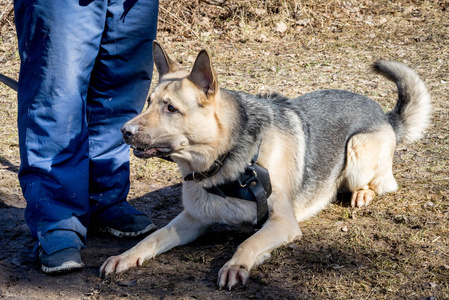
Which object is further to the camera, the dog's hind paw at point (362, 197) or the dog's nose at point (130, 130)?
the dog's hind paw at point (362, 197)

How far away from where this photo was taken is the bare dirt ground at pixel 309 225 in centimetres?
272

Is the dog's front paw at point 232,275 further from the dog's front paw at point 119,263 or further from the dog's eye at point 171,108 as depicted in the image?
the dog's eye at point 171,108

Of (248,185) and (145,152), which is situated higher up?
(145,152)

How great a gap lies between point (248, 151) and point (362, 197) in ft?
4.32

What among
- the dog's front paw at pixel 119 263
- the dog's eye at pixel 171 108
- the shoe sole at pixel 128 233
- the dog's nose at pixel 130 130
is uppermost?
the dog's eye at pixel 171 108

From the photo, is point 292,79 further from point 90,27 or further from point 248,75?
point 90,27

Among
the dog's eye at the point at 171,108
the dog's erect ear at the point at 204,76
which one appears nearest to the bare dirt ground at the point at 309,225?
the dog's eye at the point at 171,108

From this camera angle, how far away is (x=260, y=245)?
299cm

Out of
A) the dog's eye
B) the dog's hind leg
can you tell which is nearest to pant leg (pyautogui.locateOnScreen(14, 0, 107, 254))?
the dog's eye

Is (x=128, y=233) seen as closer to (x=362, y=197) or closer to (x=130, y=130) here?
(x=130, y=130)

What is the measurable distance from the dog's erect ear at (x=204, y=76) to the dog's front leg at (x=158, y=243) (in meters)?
0.90

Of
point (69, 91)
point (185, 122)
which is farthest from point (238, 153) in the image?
point (69, 91)

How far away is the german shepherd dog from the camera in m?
2.99

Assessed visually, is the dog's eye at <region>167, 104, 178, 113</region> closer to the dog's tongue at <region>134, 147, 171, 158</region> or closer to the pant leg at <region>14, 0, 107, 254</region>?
the dog's tongue at <region>134, 147, 171, 158</region>
